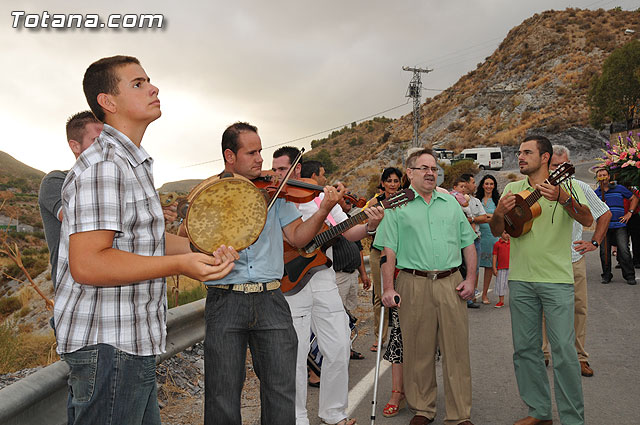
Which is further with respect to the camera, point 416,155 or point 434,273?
point 416,155

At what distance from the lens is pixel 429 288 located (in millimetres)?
4727

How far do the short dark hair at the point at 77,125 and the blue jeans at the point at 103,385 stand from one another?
1945 mm

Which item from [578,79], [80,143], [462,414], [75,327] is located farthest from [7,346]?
[578,79]

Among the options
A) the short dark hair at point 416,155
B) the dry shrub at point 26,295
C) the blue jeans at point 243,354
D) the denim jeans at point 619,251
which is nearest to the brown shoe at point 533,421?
the blue jeans at point 243,354

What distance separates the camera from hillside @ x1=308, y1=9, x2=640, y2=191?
57.5m

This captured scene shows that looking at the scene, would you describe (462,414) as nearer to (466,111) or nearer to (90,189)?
(90,189)

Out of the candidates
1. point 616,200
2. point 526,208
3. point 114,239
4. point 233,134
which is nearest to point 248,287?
point 233,134

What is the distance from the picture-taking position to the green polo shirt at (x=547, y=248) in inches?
183

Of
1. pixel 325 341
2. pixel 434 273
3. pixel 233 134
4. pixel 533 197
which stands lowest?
pixel 325 341

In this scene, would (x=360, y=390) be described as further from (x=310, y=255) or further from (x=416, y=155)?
(x=416, y=155)

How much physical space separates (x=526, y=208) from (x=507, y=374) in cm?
212

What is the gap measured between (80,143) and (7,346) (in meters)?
2.84

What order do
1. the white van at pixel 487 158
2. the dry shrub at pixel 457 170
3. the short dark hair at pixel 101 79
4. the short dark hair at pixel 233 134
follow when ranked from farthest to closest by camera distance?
the white van at pixel 487 158
the dry shrub at pixel 457 170
the short dark hair at pixel 233 134
the short dark hair at pixel 101 79

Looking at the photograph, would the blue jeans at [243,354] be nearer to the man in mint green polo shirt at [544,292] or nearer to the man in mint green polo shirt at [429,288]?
the man in mint green polo shirt at [429,288]
